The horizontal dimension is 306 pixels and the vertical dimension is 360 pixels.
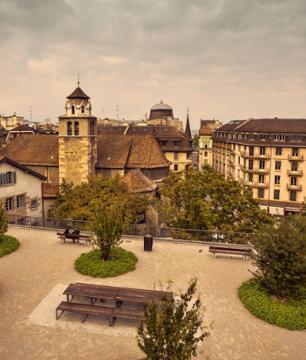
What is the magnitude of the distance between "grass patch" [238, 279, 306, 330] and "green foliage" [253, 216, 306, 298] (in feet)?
1.26

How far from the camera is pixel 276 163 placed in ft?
184

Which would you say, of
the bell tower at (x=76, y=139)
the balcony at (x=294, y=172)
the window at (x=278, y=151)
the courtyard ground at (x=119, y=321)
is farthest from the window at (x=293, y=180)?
the courtyard ground at (x=119, y=321)

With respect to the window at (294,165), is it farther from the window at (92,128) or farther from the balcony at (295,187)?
the window at (92,128)

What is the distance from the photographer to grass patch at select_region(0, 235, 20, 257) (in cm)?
1931

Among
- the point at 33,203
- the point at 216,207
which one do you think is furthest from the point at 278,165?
the point at 33,203

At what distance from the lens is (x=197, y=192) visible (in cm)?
2866

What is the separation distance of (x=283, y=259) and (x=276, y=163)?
46.0 metres

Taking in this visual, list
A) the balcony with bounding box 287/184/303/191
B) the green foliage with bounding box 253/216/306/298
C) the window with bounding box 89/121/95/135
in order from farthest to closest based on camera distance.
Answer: the balcony with bounding box 287/184/303/191 < the window with bounding box 89/121/95/135 < the green foliage with bounding box 253/216/306/298

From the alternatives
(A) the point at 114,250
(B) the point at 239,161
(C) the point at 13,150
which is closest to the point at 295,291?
(A) the point at 114,250

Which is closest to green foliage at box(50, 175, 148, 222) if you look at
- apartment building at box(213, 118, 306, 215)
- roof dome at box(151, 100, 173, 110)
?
apartment building at box(213, 118, 306, 215)

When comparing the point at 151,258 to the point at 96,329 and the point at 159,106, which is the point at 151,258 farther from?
the point at 159,106

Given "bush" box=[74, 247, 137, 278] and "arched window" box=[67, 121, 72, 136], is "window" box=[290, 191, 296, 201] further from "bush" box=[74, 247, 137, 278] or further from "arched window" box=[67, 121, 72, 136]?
"bush" box=[74, 247, 137, 278]

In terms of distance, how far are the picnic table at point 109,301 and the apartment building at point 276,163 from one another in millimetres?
47482

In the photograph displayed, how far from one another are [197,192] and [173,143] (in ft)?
122
